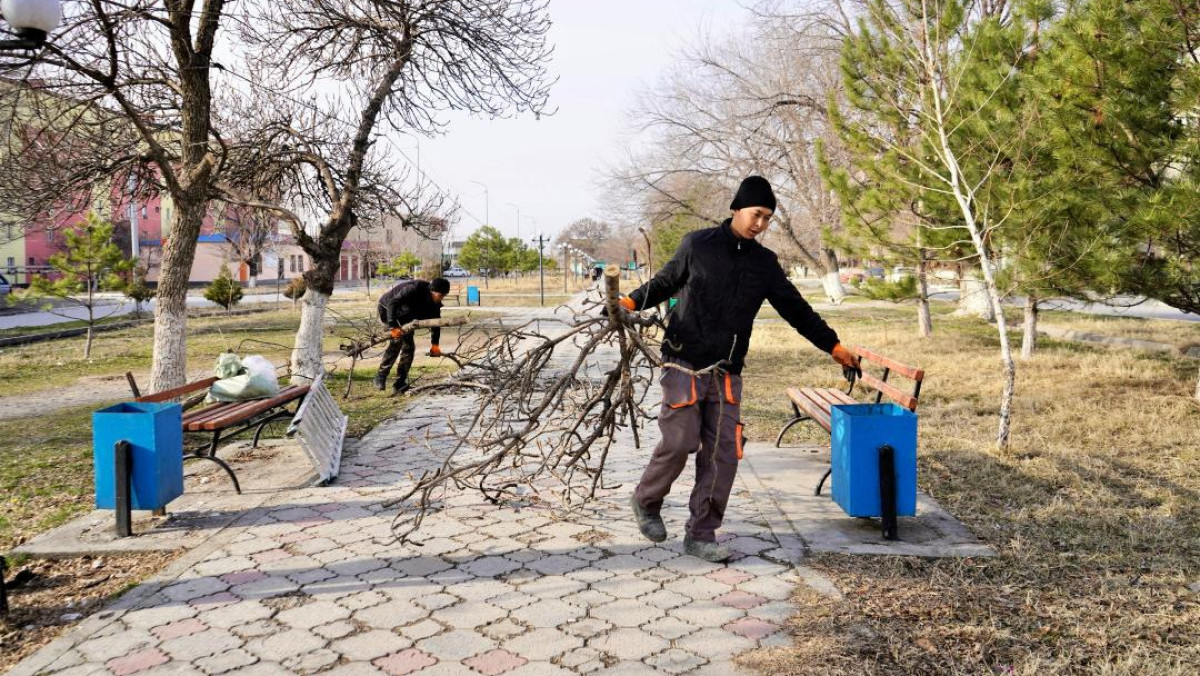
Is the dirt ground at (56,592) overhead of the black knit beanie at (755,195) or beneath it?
beneath

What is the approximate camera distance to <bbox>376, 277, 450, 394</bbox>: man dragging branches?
9.42m

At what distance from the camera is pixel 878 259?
38.7ft

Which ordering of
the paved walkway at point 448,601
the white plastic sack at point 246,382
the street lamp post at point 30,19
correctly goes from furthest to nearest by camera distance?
the white plastic sack at point 246,382 < the street lamp post at point 30,19 < the paved walkway at point 448,601

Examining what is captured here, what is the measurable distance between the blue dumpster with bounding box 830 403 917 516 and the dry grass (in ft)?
1.28

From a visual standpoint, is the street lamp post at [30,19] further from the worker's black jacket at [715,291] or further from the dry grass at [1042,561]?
the dry grass at [1042,561]

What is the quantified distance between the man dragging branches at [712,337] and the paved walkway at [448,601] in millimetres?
398

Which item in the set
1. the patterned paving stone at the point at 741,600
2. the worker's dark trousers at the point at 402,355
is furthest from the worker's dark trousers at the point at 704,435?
the worker's dark trousers at the point at 402,355

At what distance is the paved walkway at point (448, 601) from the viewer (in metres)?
3.10

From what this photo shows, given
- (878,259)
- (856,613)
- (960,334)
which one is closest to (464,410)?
(856,613)

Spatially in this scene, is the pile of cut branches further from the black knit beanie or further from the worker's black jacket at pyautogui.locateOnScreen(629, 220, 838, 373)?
the black knit beanie

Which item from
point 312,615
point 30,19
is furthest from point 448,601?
point 30,19

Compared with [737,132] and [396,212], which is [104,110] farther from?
[737,132]

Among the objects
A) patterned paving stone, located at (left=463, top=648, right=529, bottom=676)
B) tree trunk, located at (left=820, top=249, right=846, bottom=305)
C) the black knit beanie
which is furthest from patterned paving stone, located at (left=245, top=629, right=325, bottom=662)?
tree trunk, located at (left=820, top=249, right=846, bottom=305)

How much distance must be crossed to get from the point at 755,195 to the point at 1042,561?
2.31m
